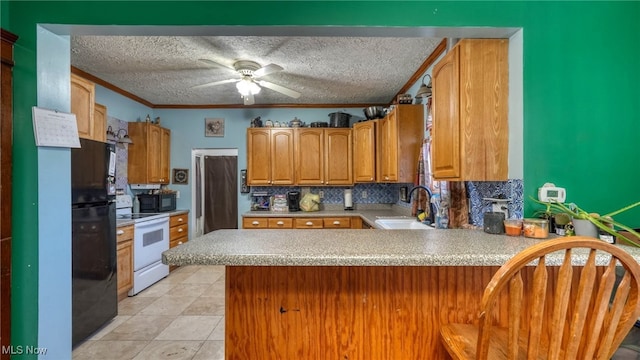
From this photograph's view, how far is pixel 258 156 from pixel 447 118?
2.93m

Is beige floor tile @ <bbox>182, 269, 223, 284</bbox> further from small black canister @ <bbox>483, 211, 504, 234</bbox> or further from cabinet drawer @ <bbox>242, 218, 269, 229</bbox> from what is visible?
small black canister @ <bbox>483, 211, 504, 234</bbox>

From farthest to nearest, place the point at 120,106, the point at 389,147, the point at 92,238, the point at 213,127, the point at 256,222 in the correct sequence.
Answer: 1. the point at 213,127
2. the point at 256,222
3. the point at 120,106
4. the point at 389,147
5. the point at 92,238

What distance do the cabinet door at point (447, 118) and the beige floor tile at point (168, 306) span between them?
9.12ft

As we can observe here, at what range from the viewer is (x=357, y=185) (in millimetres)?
4430

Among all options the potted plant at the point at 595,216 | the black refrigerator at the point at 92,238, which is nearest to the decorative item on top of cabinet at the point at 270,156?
the black refrigerator at the point at 92,238

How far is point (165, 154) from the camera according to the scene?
435cm

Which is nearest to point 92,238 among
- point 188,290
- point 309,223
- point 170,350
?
point 170,350

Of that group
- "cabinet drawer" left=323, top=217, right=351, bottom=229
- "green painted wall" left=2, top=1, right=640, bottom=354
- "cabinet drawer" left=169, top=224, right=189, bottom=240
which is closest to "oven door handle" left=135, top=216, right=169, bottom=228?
"cabinet drawer" left=169, top=224, right=189, bottom=240

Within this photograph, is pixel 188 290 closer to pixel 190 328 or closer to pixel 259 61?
pixel 190 328

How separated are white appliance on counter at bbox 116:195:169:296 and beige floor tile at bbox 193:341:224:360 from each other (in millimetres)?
1319

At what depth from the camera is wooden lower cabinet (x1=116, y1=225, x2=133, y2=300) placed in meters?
2.97

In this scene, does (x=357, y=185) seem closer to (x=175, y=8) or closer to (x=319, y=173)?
(x=319, y=173)

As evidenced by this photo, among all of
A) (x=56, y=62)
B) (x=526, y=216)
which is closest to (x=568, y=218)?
(x=526, y=216)

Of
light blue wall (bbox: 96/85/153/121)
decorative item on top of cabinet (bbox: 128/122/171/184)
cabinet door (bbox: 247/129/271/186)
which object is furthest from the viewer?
cabinet door (bbox: 247/129/271/186)
